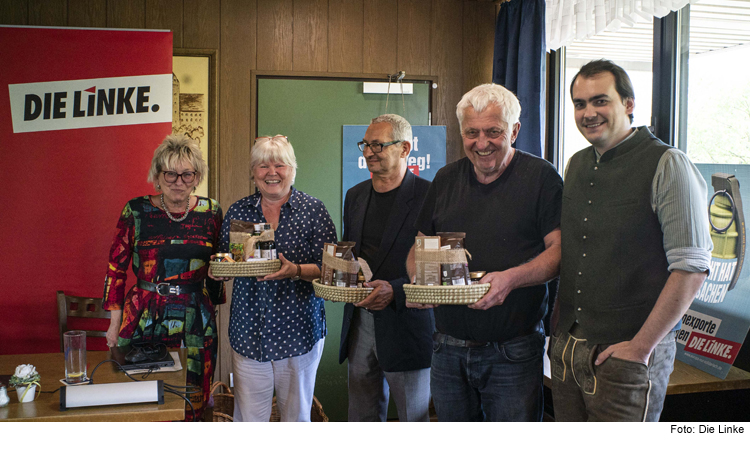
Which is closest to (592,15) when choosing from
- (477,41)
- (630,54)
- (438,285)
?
(630,54)

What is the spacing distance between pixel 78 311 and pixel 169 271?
781 mm

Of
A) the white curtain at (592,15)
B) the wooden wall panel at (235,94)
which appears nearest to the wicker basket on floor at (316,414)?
the wooden wall panel at (235,94)

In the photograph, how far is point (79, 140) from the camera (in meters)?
2.69

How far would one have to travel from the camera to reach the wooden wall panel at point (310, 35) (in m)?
3.39

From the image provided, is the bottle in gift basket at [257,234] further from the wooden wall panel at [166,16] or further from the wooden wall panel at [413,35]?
the wooden wall panel at [413,35]

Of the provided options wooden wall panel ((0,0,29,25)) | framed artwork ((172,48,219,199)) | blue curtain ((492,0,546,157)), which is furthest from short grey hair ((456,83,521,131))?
wooden wall panel ((0,0,29,25))

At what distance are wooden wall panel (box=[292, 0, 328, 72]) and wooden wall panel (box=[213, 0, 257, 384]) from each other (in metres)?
0.27

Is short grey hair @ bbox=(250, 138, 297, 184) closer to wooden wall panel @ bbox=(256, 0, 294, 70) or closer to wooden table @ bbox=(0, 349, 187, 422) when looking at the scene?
wooden table @ bbox=(0, 349, 187, 422)

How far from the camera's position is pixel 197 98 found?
330cm

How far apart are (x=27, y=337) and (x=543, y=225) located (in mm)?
2553

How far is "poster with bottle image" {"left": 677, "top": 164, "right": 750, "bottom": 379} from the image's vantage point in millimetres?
1921

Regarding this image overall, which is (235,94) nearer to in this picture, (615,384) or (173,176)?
(173,176)

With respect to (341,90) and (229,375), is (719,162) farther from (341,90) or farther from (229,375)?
(229,375)

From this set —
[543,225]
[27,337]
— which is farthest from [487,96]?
[27,337]
